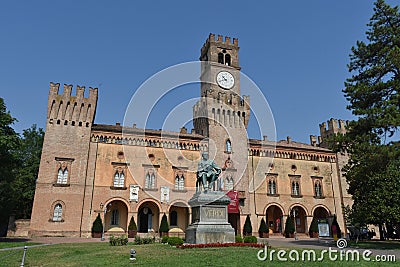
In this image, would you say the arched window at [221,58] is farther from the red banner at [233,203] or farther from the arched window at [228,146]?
the red banner at [233,203]

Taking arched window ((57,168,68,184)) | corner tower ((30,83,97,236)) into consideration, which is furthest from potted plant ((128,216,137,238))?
arched window ((57,168,68,184))

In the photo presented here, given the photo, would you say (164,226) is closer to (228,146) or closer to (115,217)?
(115,217)

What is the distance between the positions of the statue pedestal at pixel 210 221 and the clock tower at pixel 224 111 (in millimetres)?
23505

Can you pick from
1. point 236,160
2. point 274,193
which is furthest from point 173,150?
point 274,193

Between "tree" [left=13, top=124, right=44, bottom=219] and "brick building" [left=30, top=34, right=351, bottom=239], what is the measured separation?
7993 millimetres

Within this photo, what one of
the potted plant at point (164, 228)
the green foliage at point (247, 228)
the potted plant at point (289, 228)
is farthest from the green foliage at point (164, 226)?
the potted plant at point (289, 228)

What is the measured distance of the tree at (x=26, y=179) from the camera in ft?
141

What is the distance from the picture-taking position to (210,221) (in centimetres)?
1791

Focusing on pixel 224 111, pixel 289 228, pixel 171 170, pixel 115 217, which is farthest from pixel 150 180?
pixel 289 228

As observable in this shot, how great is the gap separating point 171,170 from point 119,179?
6.35 meters

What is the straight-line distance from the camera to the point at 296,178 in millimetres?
45219

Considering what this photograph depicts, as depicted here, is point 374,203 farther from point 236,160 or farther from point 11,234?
point 11,234

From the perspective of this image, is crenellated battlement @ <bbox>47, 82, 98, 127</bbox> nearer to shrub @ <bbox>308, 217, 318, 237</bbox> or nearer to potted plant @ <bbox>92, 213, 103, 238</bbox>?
potted plant @ <bbox>92, 213, 103, 238</bbox>

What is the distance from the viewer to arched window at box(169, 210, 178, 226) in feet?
131
